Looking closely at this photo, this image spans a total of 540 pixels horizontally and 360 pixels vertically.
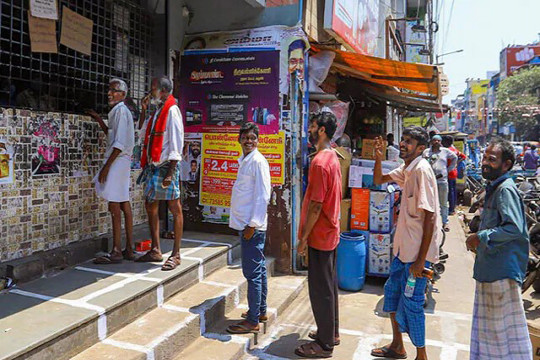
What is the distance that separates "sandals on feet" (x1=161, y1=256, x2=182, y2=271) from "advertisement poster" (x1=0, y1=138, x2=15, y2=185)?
5.07 ft

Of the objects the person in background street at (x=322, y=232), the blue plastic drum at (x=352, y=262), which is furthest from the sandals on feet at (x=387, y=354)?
the blue plastic drum at (x=352, y=262)

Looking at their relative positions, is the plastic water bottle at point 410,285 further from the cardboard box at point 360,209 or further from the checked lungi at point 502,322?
the cardboard box at point 360,209

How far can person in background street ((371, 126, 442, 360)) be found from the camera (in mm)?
3465

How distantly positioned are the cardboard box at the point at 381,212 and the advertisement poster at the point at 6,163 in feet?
13.7

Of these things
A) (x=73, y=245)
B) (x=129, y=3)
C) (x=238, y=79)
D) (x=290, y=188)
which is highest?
(x=129, y=3)

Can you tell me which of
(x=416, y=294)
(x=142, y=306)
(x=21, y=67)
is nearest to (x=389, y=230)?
(x=416, y=294)

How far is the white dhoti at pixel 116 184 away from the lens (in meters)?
4.19

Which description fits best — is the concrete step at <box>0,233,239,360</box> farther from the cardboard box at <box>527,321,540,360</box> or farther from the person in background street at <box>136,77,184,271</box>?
the cardboard box at <box>527,321,540,360</box>

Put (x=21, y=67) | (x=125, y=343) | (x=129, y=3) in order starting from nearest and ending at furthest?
(x=125, y=343)
(x=21, y=67)
(x=129, y=3)

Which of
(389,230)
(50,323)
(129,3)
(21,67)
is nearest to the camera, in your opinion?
(50,323)

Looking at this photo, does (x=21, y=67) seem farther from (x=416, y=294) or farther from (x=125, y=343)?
(x=416, y=294)

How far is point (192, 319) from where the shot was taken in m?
3.61

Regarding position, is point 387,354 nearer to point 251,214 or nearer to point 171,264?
point 251,214

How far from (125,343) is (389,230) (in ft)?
12.3
